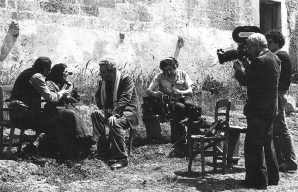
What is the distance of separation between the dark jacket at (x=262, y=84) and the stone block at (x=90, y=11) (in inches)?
216

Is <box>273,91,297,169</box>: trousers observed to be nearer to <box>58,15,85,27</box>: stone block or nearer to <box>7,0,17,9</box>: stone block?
<box>58,15,85,27</box>: stone block

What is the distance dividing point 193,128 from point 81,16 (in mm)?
4241

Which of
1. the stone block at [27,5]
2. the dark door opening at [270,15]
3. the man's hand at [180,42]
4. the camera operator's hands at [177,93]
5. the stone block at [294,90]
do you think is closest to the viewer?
the camera operator's hands at [177,93]

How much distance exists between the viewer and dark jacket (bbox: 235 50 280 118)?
609 centimetres

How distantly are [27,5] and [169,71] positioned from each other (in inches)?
133

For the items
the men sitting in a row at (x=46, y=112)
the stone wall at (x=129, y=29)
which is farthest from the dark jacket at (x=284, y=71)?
the stone wall at (x=129, y=29)

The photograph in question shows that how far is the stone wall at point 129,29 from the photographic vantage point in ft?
34.2

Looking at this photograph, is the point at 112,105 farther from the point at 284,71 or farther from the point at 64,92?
the point at 284,71

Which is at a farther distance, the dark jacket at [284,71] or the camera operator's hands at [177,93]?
the camera operator's hands at [177,93]

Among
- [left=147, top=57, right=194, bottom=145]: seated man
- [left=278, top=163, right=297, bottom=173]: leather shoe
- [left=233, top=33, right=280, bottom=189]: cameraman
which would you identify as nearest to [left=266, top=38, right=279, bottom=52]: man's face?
[left=233, top=33, right=280, bottom=189]: cameraman

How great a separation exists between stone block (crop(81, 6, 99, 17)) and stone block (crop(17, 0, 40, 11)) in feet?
3.09

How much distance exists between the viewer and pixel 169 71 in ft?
27.8

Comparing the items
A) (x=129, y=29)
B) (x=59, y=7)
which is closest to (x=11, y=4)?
(x=59, y=7)

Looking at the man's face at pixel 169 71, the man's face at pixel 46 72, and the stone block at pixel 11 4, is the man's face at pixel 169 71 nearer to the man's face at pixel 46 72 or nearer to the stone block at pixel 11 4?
the man's face at pixel 46 72
